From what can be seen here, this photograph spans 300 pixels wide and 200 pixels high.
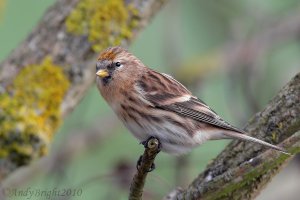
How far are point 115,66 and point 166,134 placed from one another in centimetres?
44

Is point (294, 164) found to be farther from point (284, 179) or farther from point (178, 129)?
point (178, 129)

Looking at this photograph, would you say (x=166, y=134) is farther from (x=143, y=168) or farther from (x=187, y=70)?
(x=187, y=70)

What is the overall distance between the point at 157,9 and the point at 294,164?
1521mm

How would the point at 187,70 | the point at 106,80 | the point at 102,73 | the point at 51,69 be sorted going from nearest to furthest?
the point at 102,73
the point at 106,80
the point at 51,69
the point at 187,70

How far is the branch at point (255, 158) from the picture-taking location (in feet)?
9.83

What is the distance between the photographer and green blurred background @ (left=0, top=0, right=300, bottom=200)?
17.3 feet

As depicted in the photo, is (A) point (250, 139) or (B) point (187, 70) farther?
(B) point (187, 70)

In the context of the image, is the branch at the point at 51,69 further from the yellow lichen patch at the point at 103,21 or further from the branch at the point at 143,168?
the branch at the point at 143,168

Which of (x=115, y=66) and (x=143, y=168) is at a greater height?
(x=115, y=66)

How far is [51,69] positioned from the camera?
4078 mm

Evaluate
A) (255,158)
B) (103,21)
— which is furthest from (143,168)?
(103,21)

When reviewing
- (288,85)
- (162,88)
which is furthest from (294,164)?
(288,85)

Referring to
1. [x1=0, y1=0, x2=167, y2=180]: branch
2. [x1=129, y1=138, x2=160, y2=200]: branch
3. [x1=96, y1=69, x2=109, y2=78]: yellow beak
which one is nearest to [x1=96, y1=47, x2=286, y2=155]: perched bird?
[x1=96, y1=69, x2=109, y2=78]: yellow beak

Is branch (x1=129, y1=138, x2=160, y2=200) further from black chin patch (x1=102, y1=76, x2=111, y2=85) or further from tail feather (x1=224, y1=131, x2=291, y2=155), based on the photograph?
black chin patch (x1=102, y1=76, x2=111, y2=85)
